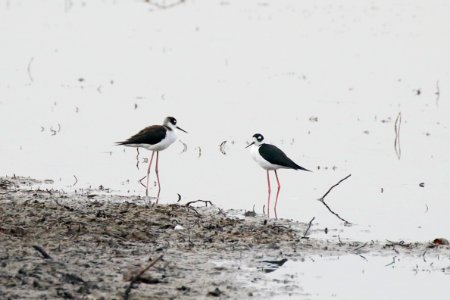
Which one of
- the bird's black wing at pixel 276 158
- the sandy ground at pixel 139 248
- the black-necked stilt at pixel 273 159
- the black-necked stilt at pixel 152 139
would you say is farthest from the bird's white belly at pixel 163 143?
the sandy ground at pixel 139 248

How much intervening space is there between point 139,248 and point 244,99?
10175 mm

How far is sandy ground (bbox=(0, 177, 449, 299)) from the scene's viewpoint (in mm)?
8352

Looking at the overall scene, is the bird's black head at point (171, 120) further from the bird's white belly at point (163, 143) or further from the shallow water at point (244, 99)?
the shallow water at point (244, 99)

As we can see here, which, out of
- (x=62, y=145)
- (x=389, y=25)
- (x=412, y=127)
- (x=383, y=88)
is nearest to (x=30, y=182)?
(x=62, y=145)

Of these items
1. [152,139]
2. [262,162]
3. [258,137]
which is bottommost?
[262,162]

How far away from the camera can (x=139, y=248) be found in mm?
9766

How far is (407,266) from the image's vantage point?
33.1 feet

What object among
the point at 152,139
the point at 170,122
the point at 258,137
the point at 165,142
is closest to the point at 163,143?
the point at 165,142

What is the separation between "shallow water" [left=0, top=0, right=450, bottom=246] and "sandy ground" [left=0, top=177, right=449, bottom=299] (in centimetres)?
86

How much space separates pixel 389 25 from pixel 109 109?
1047 centimetres

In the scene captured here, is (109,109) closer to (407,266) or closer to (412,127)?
(412,127)

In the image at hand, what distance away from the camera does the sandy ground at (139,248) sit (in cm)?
835

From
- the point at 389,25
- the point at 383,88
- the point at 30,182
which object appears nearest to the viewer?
the point at 30,182

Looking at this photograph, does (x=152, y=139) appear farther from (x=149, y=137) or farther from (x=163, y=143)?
(x=163, y=143)
